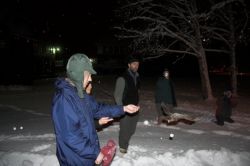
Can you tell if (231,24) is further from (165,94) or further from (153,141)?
(153,141)

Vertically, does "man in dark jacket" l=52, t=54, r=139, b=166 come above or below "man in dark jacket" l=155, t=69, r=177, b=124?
above

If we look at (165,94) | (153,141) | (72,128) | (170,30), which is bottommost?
(153,141)

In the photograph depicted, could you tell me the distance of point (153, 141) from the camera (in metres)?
9.77

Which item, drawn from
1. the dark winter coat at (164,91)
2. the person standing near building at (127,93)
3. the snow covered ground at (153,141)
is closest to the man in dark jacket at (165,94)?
the dark winter coat at (164,91)

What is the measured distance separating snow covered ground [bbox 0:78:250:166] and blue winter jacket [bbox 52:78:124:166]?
12.1ft

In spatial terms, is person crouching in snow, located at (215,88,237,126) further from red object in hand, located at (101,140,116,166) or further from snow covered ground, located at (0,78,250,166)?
red object in hand, located at (101,140,116,166)

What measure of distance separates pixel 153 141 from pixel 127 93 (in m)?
2.22

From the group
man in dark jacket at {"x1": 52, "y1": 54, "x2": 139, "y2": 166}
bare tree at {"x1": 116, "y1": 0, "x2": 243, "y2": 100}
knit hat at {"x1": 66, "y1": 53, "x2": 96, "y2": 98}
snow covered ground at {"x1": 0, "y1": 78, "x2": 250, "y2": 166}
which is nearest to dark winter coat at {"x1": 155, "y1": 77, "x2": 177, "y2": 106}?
snow covered ground at {"x1": 0, "y1": 78, "x2": 250, "y2": 166}

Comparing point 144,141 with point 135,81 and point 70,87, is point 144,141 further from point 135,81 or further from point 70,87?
point 70,87

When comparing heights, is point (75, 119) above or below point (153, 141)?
above

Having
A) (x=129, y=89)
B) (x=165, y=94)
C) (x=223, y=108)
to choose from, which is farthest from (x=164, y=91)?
(x=129, y=89)

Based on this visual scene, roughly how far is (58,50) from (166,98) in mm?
48453

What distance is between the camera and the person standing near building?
7.93 meters

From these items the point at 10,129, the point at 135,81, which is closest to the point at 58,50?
the point at 10,129
